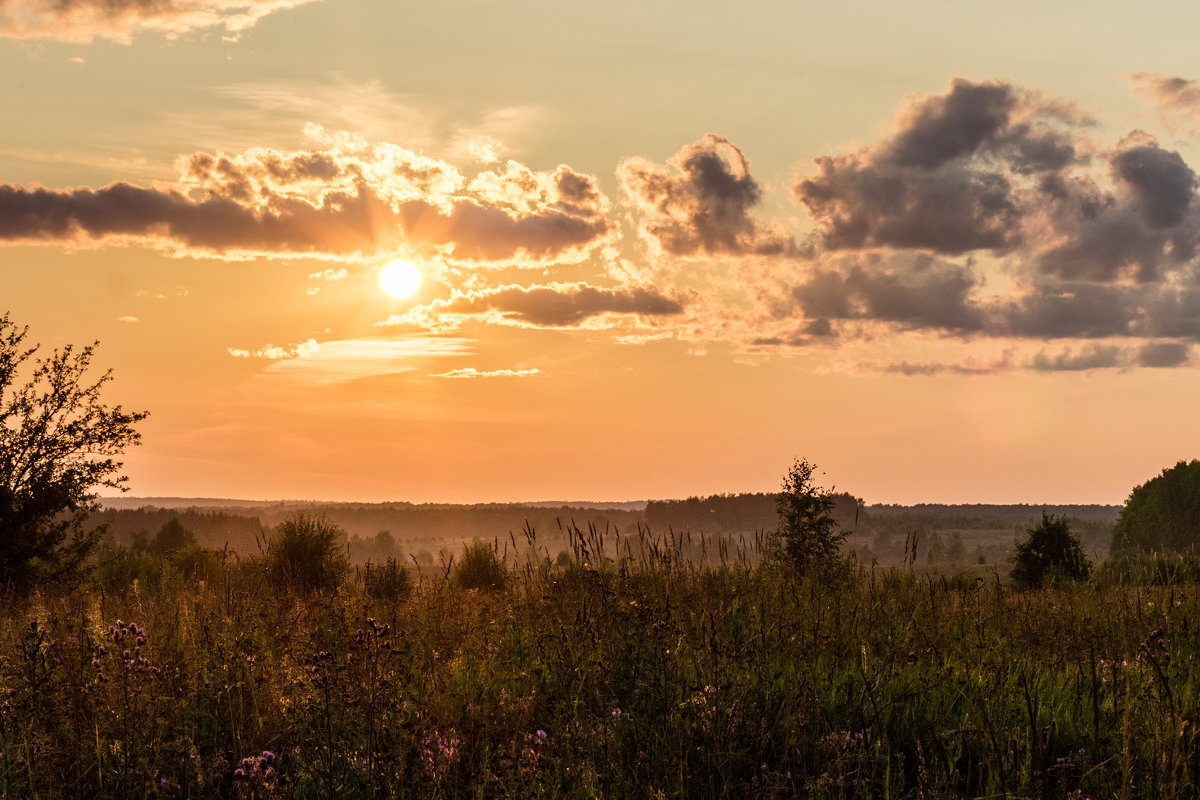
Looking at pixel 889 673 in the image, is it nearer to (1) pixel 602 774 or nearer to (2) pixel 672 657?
(2) pixel 672 657

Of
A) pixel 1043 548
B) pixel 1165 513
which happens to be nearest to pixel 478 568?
pixel 1043 548

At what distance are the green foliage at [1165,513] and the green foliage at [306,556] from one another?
6640 cm

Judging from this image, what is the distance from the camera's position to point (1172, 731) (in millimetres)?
4430

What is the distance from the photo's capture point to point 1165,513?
237 feet

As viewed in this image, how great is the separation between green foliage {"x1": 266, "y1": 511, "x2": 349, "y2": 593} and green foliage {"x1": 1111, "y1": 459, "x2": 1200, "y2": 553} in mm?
66399

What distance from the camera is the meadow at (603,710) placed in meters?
4.90

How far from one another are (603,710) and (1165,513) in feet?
267

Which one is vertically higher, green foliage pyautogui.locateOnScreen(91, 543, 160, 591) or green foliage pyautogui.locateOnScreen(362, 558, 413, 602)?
green foliage pyautogui.locateOnScreen(362, 558, 413, 602)

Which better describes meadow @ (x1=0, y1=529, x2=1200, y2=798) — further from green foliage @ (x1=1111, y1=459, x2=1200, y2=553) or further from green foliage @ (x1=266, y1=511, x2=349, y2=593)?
green foliage @ (x1=1111, y1=459, x2=1200, y2=553)

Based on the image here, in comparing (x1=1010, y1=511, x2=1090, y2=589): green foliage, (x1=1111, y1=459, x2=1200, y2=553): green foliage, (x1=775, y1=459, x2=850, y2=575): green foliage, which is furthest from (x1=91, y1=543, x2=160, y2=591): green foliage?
(x1=1111, y1=459, x2=1200, y2=553): green foliage

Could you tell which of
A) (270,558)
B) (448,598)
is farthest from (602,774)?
(270,558)

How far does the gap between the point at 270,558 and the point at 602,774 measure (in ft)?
59.5

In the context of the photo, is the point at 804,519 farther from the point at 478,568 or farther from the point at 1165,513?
the point at 1165,513

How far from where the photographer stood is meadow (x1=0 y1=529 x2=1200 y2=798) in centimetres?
490
